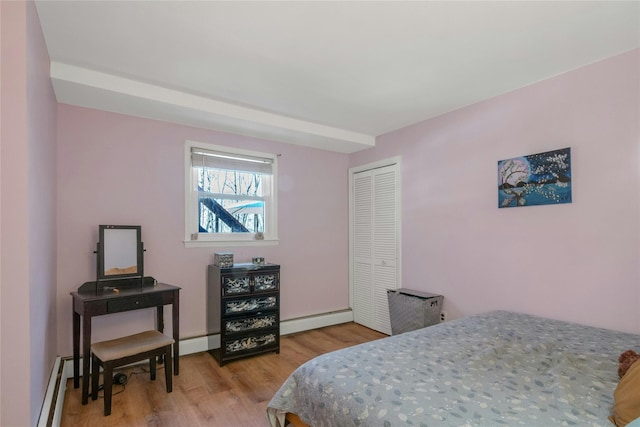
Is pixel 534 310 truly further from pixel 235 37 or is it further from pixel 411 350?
pixel 235 37

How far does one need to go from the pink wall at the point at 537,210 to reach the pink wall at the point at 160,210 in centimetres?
120

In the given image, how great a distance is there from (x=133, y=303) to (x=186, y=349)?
966 mm

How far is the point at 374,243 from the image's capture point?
4117 millimetres

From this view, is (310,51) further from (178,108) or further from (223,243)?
(223,243)

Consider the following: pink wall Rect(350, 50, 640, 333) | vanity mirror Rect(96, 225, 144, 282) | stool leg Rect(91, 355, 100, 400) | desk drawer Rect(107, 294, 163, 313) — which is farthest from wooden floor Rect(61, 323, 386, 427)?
pink wall Rect(350, 50, 640, 333)

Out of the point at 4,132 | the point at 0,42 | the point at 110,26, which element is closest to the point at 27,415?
the point at 4,132

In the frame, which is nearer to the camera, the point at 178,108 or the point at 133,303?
the point at 133,303

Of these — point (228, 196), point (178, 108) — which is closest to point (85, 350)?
point (228, 196)

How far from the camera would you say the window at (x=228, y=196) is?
336cm

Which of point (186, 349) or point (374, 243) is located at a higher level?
point (374, 243)

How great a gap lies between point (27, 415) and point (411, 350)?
1929 mm

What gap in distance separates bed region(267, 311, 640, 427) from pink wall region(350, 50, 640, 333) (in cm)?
39

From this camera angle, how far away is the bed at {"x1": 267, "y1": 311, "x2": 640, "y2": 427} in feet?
4.22

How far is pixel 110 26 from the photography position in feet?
6.22
